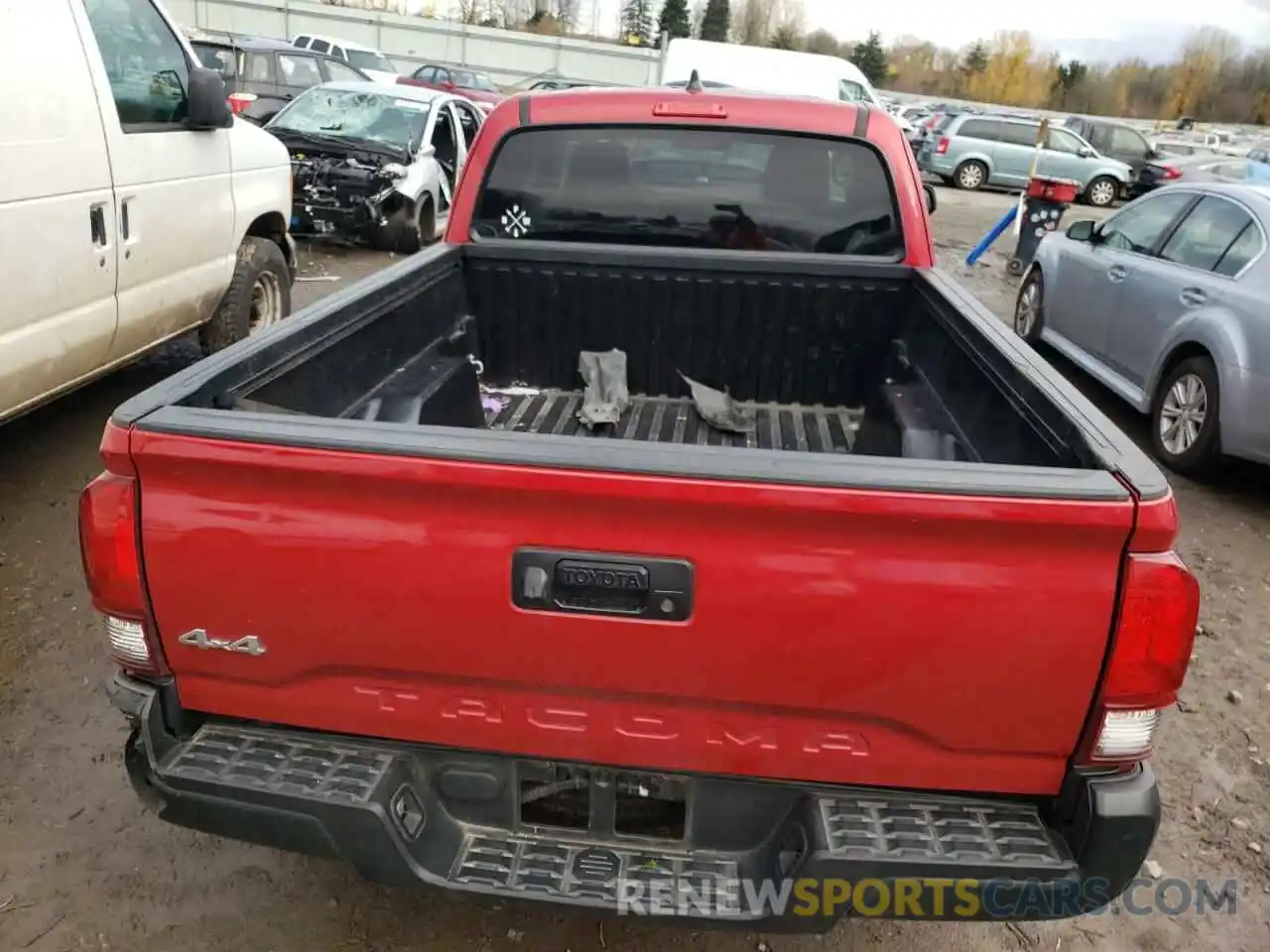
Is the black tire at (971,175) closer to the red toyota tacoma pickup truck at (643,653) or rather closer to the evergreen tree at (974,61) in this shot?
the red toyota tacoma pickup truck at (643,653)

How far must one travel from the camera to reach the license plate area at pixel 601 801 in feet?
6.47

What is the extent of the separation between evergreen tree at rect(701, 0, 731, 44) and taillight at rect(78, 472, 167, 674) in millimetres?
72356

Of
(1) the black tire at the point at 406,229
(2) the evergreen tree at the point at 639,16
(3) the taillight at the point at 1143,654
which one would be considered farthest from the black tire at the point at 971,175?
(2) the evergreen tree at the point at 639,16

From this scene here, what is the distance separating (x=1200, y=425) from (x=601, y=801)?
4.90m

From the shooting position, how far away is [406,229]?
1023 centimetres

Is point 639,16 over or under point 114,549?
over

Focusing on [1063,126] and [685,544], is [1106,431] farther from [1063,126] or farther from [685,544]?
[1063,126]

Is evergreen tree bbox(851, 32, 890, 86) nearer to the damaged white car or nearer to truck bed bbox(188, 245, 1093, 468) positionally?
the damaged white car

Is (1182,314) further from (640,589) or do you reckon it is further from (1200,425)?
(640,589)

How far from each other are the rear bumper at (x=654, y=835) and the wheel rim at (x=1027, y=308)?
6886 mm

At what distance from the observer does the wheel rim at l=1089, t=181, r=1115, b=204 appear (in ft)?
73.4

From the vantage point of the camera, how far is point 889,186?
149 inches

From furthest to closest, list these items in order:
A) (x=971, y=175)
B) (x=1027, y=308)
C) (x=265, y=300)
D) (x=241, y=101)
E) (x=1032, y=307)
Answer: (x=971, y=175), (x=241, y=101), (x=1027, y=308), (x=1032, y=307), (x=265, y=300)

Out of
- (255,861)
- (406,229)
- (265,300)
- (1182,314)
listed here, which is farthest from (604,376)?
(406,229)
